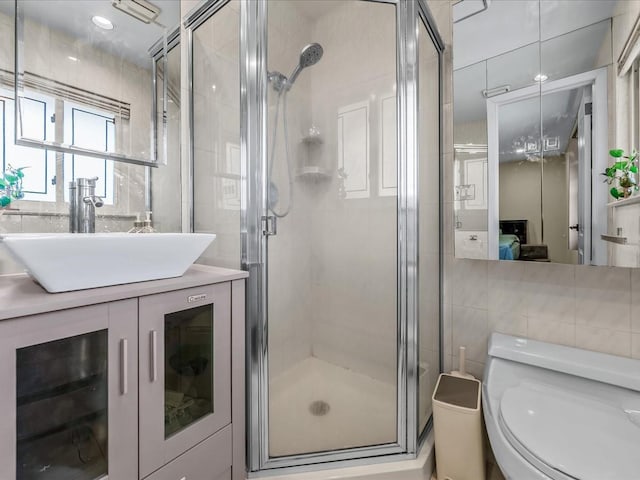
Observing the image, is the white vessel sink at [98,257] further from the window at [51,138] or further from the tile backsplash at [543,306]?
the tile backsplash at [543,306]

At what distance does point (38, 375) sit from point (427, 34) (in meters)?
1.76

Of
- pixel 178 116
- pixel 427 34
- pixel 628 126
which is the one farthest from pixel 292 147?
pixel 628 126

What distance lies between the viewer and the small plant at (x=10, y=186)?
0.92 m

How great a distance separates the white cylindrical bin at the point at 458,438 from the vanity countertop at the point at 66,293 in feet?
3.31

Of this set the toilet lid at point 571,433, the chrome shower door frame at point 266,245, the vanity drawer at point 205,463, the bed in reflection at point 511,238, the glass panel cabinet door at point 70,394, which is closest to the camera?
the glass panel cabinet door at point 70,394

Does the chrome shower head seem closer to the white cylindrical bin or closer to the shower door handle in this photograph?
the shower door handle

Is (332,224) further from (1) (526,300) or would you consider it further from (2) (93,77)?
(2) (93,77)

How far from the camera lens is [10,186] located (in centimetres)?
94

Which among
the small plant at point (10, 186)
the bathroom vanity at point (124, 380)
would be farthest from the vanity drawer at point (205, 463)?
the small plant at point (10, 186)

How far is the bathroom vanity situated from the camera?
2.09 ft

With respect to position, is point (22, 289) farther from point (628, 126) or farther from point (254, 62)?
point (628, 126)

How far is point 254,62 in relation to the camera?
1.13 m

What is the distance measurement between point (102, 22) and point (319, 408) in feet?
5.82

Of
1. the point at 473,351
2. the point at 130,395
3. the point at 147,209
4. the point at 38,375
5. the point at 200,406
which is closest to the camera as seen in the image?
the point at 38,375
